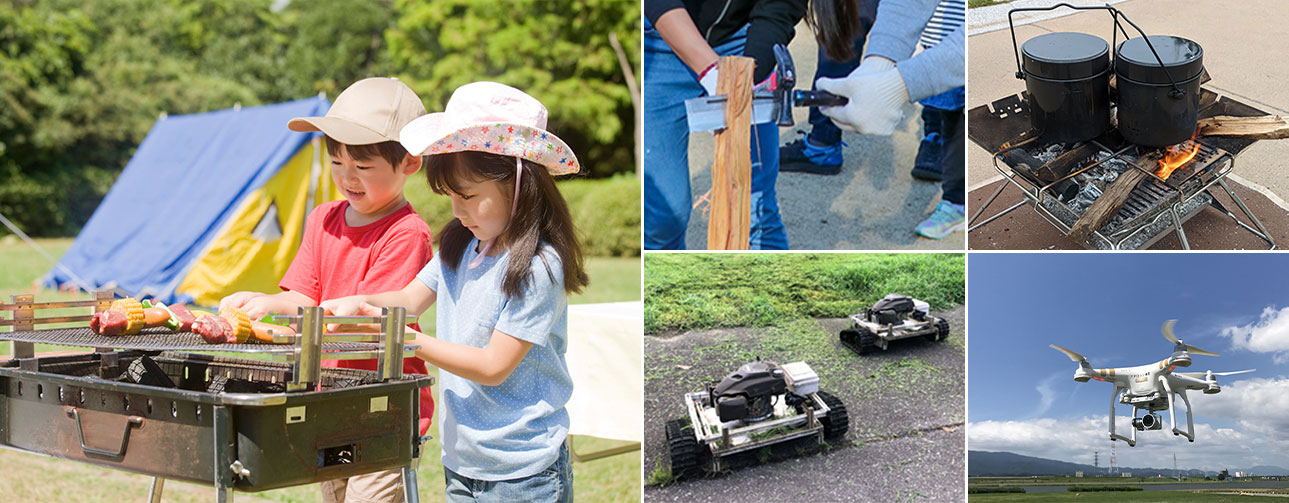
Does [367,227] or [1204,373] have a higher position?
[367,227]

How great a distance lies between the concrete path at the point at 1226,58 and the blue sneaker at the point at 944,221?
0.16 metres

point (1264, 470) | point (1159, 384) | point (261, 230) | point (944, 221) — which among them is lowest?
point (261, 230)

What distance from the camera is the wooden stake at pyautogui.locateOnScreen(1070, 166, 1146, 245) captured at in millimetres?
3113

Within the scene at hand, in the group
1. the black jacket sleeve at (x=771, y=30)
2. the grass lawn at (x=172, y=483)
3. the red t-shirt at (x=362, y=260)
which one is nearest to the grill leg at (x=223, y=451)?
the red t-shirt at (x=362, y=260)

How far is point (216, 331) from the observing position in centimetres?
184

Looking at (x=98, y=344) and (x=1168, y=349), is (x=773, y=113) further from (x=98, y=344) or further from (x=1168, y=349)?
(x=98, y=344)

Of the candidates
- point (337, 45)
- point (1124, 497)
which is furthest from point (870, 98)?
point (337, 45)

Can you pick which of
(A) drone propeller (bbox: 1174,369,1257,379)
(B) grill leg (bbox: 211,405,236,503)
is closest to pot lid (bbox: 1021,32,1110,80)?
(A) drone propeller (bbox: 1174,369,1257,379)

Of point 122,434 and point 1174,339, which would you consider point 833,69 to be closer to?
point 1174,339

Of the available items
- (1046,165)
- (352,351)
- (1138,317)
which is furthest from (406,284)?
(1138,317)

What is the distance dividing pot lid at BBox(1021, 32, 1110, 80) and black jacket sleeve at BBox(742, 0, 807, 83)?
78 cm

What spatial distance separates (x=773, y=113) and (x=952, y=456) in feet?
4.34

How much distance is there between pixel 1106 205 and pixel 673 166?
1431mm

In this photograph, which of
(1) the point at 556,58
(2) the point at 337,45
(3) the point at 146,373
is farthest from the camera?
(2) the point at 337,45
